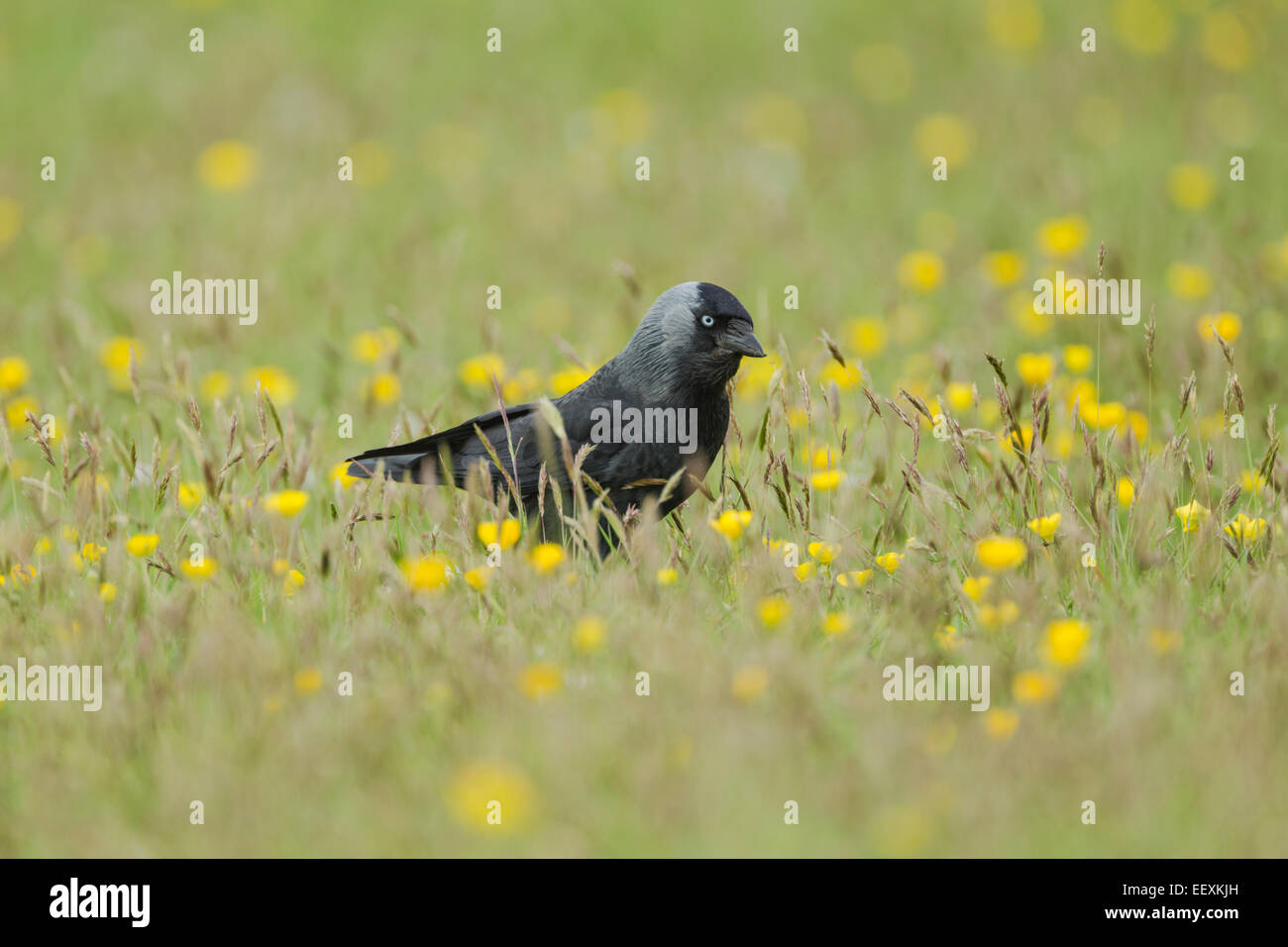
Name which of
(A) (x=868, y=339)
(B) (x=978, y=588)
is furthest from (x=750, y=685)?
(A) (x=868, y=339)

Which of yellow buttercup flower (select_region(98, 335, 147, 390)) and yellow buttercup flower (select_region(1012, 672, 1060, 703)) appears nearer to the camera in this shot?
yellow buttercup flower (select_region(1012, 672, 1060, 703))

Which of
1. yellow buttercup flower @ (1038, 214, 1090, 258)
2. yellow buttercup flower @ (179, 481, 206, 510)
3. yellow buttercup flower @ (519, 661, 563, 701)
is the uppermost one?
yellow buttercup flower @ (1038, 214, 1090, 258)

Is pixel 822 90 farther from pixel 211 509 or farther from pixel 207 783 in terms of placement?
pixel 207 783

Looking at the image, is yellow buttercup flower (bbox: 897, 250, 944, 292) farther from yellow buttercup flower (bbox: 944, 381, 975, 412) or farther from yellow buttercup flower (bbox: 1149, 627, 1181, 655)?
yellow buttercup flower (bbox: 1149, 627, 1181, 655)

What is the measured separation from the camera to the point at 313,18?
1085 cm

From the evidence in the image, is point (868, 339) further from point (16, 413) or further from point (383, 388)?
point (16, 413)

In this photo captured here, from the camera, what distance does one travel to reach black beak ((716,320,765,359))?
4012mm

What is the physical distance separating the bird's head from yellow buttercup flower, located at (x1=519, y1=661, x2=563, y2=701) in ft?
4.72

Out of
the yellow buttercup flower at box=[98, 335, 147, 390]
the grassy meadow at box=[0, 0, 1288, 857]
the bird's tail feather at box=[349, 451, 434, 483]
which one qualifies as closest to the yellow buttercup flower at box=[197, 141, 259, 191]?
the grassy meadow at box=[0, 0, 1288, 857]

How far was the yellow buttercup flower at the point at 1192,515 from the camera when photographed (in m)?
3.66

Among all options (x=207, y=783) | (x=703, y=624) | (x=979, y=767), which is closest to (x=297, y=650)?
(x=207, y=783)

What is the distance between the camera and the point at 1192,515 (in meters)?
3.69

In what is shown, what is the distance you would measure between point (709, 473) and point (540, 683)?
2274 millimetres

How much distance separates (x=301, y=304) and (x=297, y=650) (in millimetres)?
4089
